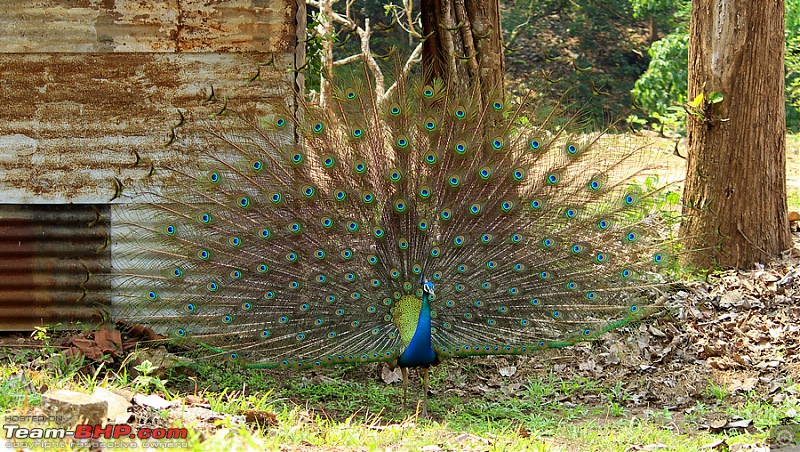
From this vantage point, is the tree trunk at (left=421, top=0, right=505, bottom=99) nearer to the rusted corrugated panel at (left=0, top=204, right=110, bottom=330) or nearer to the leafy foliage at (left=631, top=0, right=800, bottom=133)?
the rusted corrugated panel at (left=0, top=204, right=110, bottom=330)

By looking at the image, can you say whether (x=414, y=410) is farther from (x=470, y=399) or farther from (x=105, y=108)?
(x=105, y=108)

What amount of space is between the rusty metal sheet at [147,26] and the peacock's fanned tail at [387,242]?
82 centimetres

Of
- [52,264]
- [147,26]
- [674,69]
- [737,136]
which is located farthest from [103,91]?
[674,69]

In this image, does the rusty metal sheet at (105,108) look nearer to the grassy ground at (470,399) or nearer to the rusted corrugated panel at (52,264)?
the rusted corrugated panel at (52,264)

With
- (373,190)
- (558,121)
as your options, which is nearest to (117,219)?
(373,190)

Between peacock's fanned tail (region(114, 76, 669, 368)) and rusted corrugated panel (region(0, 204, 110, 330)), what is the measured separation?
2.97 ft

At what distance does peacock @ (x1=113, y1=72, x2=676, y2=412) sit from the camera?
17.9 feet

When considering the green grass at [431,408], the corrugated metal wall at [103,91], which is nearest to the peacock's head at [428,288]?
the green grass at [431,408]

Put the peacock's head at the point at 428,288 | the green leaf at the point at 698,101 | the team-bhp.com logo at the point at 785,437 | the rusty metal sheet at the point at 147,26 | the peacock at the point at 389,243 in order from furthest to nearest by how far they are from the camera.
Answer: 1. the green leaf at the point at 698,101
2. the rusty metal sheet at the point at 147,26
3. the peacock at the point at 389,243
4. the peacock's head at the point at 428,288
5. the team-bhp.com logo at the point at 785,437

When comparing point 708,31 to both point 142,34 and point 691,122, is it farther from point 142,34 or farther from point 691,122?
point 142,34

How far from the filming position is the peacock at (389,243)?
5445 mm

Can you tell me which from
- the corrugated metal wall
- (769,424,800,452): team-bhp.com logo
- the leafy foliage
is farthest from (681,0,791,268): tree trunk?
the leafy foliage

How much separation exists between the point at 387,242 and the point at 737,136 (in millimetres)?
3324

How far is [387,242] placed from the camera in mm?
5516
